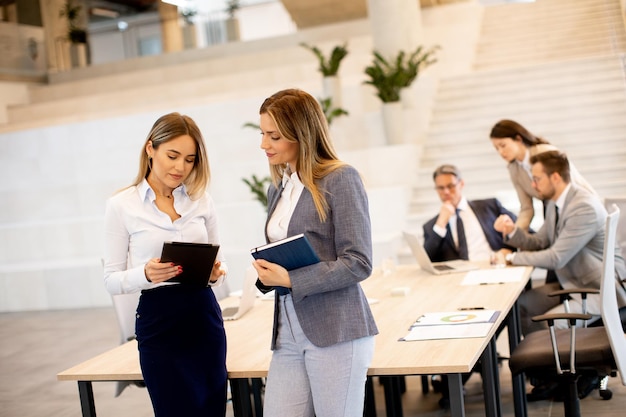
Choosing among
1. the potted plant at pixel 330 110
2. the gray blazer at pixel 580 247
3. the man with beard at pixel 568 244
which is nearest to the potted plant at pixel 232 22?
the potted plant at pixel 330 110

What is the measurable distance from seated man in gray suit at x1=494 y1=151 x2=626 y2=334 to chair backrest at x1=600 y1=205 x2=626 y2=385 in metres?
0.86

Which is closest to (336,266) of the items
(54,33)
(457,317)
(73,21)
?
(457,317)

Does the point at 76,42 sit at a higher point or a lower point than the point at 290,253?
higher

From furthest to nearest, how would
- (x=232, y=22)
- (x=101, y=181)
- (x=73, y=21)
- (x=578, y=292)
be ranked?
1. (x=73, y=21)
2. (x=232, y=22)
3. (x=101, y=181)
4. (x=578, y=292)

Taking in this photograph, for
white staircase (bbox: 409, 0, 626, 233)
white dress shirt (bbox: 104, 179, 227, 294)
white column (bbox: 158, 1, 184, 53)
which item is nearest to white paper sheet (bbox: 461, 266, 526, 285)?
white dress shirt (bbox: 104, 179, 227, 294)

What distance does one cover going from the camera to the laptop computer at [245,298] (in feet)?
13.7

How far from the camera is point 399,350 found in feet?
10.2

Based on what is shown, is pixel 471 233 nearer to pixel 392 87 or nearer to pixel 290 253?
pixel 290 253

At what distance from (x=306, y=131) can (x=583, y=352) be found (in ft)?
6.05

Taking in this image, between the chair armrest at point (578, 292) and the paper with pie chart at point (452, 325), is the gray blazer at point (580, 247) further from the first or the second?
the paper with pie chart at point (452, 325)

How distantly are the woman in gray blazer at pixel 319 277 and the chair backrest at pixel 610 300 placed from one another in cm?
138

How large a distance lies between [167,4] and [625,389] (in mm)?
16915

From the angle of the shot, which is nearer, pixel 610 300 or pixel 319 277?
pixel 319 277

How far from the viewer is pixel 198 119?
11.8 metres
